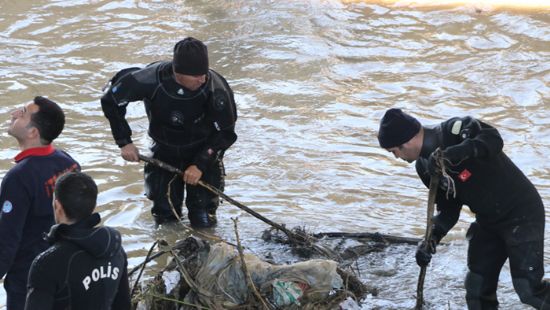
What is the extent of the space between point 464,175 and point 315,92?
22.4ft

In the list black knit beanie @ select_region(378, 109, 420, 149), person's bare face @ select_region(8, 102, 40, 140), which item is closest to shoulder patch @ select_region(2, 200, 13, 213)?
person's bare face @ select_region(8, 102, 40, 140)

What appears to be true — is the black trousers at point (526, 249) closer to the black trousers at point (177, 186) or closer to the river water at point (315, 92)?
the river water at point (315, 92)

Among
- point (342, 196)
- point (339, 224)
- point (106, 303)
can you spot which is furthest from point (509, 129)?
point (106, 303)

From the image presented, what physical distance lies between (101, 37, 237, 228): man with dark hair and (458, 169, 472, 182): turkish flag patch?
2.25 m

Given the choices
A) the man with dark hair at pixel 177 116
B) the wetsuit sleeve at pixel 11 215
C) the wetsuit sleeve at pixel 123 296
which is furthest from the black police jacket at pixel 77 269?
the man with dark hair at pixel 177 116

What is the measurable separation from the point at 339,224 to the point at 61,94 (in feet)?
18.3

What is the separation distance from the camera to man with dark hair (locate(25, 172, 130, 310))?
148 inches

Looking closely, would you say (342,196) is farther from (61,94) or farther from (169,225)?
(61,94)

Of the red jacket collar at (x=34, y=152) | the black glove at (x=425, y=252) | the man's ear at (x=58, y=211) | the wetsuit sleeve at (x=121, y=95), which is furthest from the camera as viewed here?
the wetsuit sleeve at (x=121, y=95)

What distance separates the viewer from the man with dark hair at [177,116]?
6.62 meters

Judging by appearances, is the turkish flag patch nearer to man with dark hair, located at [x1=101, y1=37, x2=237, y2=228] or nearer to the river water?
the river water

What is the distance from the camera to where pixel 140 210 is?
782cm

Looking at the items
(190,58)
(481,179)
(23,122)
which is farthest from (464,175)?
(23,122)

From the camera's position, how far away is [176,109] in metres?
6.70
